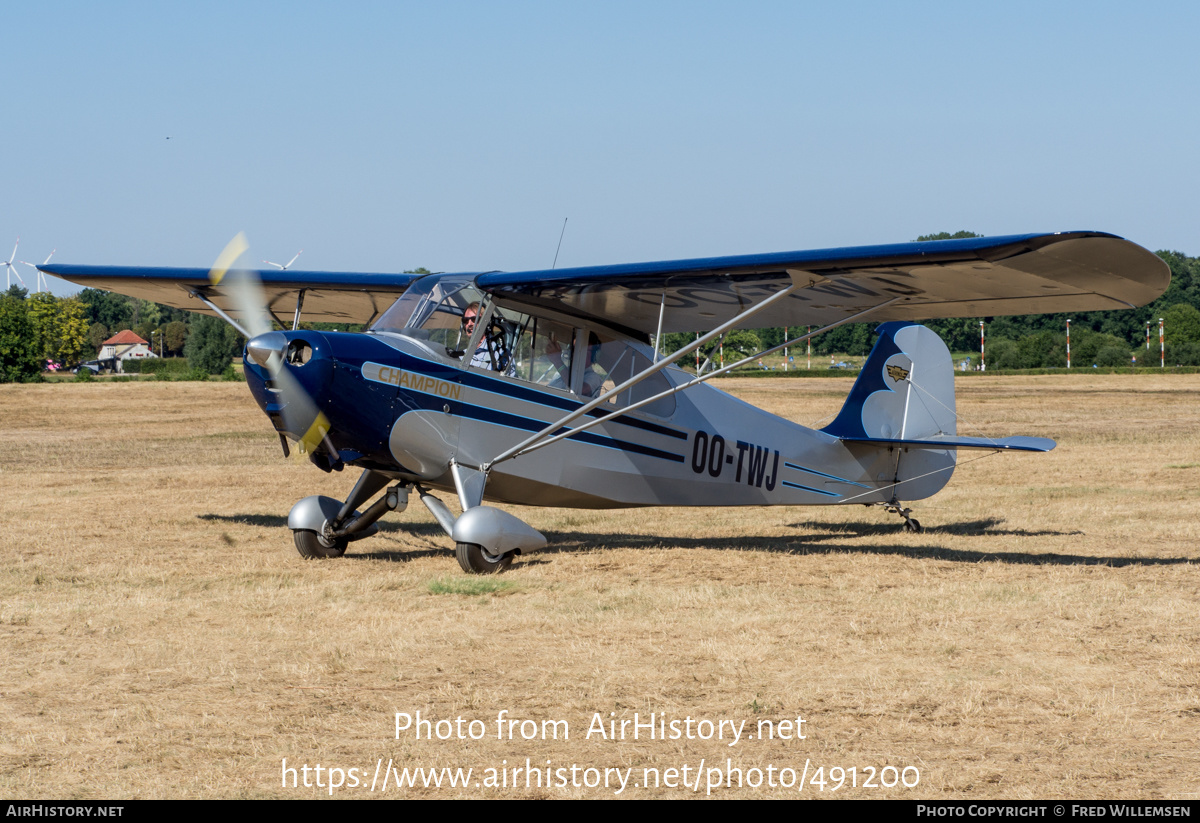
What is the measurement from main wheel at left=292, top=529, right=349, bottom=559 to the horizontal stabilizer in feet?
19.0

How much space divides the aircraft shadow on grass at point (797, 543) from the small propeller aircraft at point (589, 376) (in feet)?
1.36

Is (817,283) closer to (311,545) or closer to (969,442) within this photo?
(969,442)

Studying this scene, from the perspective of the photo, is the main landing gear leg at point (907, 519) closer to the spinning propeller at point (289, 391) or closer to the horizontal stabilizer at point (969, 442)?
the horizontal stabilizer at point (969, 442)

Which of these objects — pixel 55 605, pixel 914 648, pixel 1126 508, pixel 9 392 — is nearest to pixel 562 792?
pixel 914 648

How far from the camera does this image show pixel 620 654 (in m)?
6.30

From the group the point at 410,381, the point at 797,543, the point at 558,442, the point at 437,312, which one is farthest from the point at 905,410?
the point at 410,381

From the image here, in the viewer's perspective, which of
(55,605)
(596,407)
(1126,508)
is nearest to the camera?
(55,605)

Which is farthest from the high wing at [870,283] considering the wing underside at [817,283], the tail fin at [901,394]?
the tail fin at [901,394]

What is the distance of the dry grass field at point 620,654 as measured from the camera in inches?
171

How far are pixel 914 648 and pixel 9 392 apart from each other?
44426 mm

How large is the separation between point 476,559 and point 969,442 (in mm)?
5221

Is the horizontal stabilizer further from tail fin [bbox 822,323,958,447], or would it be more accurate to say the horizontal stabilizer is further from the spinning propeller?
the spinning propeller

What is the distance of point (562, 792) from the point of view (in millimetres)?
4090
